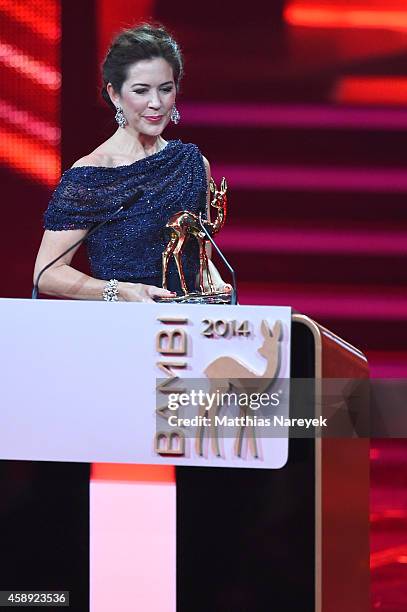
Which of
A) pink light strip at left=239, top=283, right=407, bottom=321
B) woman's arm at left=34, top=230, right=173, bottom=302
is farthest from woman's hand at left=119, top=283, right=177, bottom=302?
pink light strip at left=239, top=283, right=407, bottom=321

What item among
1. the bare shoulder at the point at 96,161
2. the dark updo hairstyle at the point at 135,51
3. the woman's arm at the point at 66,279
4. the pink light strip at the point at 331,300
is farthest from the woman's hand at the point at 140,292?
the pink light strip at the point at 331,300

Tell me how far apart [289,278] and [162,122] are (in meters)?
1.73

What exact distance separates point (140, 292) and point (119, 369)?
0.50m

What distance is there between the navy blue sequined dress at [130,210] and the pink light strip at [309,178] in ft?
5.25

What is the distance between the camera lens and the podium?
4.95 feet

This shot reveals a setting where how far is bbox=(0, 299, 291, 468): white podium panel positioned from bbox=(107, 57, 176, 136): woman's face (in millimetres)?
806

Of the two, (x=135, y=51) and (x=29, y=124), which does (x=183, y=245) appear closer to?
(x=135, y=51)

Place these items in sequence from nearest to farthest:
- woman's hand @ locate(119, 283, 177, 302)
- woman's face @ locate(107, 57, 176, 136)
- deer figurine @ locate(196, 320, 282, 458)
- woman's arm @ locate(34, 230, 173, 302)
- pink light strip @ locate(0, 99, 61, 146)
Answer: deer figurine @ locate(196, 320, 282, 458) → woman's hand @ locate(119, 283, 177, 302) → woman's arm @ locate(34, 230, 173, 302) → woman's face @ locate(107, 57, 176, 136) → pink light strip @ locate(0, 99, 61, 146)

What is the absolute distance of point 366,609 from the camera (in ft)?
6.34

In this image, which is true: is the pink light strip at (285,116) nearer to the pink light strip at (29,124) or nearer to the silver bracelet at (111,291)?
the pink light strip at (29,124)

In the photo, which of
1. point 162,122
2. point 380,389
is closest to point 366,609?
point 380,389

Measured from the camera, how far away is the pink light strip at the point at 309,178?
3.88 m

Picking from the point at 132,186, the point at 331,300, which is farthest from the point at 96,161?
the point at 331,300

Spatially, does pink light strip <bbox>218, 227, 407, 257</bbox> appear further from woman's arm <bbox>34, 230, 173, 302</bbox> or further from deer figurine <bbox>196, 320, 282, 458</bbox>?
deer figurine <bbox>196, 320, 282, 458</bbox>
